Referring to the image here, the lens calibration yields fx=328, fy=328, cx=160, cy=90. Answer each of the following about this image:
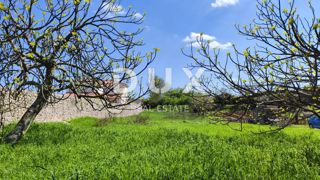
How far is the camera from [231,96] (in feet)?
17.3

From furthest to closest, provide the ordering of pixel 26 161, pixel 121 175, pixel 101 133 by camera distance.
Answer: pixel 101 133, pixel 26 161, pixel 121 175

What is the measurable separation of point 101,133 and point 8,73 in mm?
4379

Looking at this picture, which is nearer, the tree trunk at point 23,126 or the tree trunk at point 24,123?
the tree trunk at point 24,123

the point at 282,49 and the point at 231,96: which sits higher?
the point at 282,49

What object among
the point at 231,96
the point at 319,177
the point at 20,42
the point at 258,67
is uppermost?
the point at 20,42

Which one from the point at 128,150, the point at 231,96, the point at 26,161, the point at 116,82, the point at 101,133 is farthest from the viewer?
the point at 101,133

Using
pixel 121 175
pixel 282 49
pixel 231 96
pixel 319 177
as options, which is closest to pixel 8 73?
pixel 121 175

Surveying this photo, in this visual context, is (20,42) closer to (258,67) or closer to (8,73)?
(8,73)

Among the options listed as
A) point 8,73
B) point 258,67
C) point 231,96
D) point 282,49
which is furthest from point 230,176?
point 8,73

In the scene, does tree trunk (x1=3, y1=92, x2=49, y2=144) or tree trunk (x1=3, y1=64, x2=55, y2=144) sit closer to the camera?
tree trunk (x1=3, y1=64, x2=55, y2=144)

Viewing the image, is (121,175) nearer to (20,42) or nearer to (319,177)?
(319,177)

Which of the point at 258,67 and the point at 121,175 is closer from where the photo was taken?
the point at 121,175

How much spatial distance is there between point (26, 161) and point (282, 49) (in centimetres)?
536

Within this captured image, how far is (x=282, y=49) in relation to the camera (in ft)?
17.5
